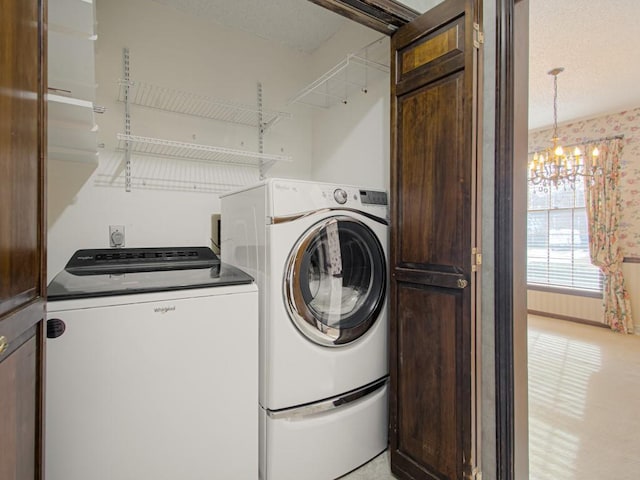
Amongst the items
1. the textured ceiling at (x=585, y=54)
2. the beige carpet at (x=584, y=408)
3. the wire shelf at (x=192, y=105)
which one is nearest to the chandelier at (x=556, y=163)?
the textured ceiling at (x=585, y=54)

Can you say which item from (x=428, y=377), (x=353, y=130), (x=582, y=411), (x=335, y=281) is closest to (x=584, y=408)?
(x=582, y=411)

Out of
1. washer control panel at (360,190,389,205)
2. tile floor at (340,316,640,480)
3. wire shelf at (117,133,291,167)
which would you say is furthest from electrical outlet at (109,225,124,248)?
tile floor at (340,316,640,480)

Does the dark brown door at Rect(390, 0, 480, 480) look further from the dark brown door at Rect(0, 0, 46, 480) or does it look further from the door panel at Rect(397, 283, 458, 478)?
the dark brown door at Rect(0, 0, 46, 480)

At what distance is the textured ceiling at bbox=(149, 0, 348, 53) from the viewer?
6.76ft

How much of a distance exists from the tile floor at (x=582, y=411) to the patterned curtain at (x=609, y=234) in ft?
1.48

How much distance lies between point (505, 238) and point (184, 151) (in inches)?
72.9

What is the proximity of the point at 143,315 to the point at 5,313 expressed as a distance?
0.63 meters

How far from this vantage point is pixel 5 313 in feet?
1.74

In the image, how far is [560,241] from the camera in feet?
15.4

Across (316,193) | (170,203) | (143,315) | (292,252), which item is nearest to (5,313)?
(143,315)

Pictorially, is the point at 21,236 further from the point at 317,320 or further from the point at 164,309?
the point at 317,320

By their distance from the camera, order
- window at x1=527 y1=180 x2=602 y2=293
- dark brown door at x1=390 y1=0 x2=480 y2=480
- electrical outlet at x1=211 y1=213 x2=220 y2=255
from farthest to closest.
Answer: window at x1=527 y1=180 x2=602 y2=293, electrical outlet at x1=211 y1=213 x2=220 y2=255, dark brown door at x1=390 y1=0 x2=480 y2=480

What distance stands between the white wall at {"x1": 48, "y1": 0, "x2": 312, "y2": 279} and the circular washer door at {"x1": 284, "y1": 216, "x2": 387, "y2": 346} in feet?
3.40

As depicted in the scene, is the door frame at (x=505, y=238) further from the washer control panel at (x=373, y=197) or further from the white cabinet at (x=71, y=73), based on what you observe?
the white cabinet at (x=71, y=73)
